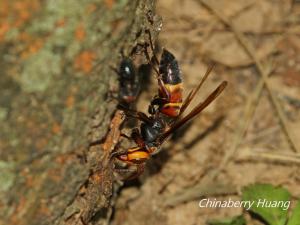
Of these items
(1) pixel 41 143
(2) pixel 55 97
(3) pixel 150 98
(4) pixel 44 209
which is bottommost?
(4) pixel 44 209

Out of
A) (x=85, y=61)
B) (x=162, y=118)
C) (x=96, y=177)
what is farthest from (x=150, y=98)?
(x=85, y=61)

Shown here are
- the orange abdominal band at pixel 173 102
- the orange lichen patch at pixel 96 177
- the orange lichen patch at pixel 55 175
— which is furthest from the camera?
the orange abdominal band at pixel 173 102

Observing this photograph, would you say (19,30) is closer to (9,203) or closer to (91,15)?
(91,15)

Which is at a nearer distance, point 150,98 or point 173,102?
point 173,102

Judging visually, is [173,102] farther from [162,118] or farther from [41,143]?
[41,143]

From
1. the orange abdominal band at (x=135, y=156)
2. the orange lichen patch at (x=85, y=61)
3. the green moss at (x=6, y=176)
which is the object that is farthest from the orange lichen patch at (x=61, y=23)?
the orange abdominal band at (x=135, y=156)

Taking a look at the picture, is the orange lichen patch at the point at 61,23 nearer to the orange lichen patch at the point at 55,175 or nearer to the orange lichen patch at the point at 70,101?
the orange lichen patch at the point at 70,101

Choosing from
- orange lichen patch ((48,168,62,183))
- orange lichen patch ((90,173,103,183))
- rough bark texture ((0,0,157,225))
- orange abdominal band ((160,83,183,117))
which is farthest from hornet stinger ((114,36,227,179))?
orange lichen patch ((48,168,62,183))

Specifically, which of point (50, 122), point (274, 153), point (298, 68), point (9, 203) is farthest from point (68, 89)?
point (298, 68)
